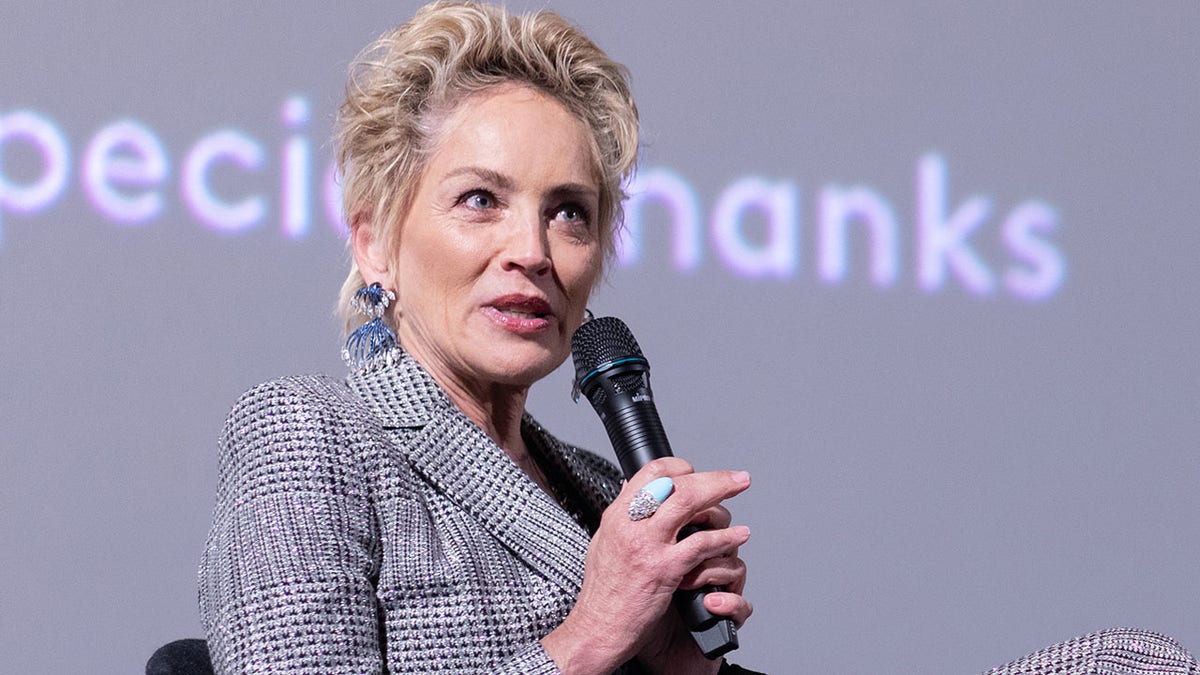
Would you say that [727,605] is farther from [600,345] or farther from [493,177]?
[493,177]

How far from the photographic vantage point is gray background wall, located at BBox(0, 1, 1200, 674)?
104 inches

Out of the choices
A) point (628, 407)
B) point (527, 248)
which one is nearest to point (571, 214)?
point (527, 248)

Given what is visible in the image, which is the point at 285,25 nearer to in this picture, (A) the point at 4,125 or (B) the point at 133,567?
(A) the point at 4,125

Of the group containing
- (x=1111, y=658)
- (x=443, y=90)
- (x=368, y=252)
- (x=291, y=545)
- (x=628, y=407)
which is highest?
(x=443, y=90)

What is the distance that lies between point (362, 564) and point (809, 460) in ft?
5.92

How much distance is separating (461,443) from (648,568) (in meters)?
0.35

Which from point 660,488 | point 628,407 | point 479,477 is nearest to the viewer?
point 660,488

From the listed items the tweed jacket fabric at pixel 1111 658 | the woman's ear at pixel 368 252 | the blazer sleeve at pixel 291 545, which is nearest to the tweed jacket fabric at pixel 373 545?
the blazer sleeve at pixel 291 545

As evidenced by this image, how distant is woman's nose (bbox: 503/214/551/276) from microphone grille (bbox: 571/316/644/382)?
15 centimetres

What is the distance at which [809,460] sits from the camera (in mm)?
3129

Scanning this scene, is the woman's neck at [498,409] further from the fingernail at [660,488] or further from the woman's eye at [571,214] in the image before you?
the fingernail at [660,488]

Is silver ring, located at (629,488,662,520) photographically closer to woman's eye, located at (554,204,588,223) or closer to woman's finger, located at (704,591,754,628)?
woman's finger, located at (704,591,754,628)

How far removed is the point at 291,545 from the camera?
1.41 meters

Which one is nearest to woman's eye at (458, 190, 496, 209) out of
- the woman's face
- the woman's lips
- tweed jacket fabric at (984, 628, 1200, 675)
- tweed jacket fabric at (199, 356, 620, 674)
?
the woman's face
